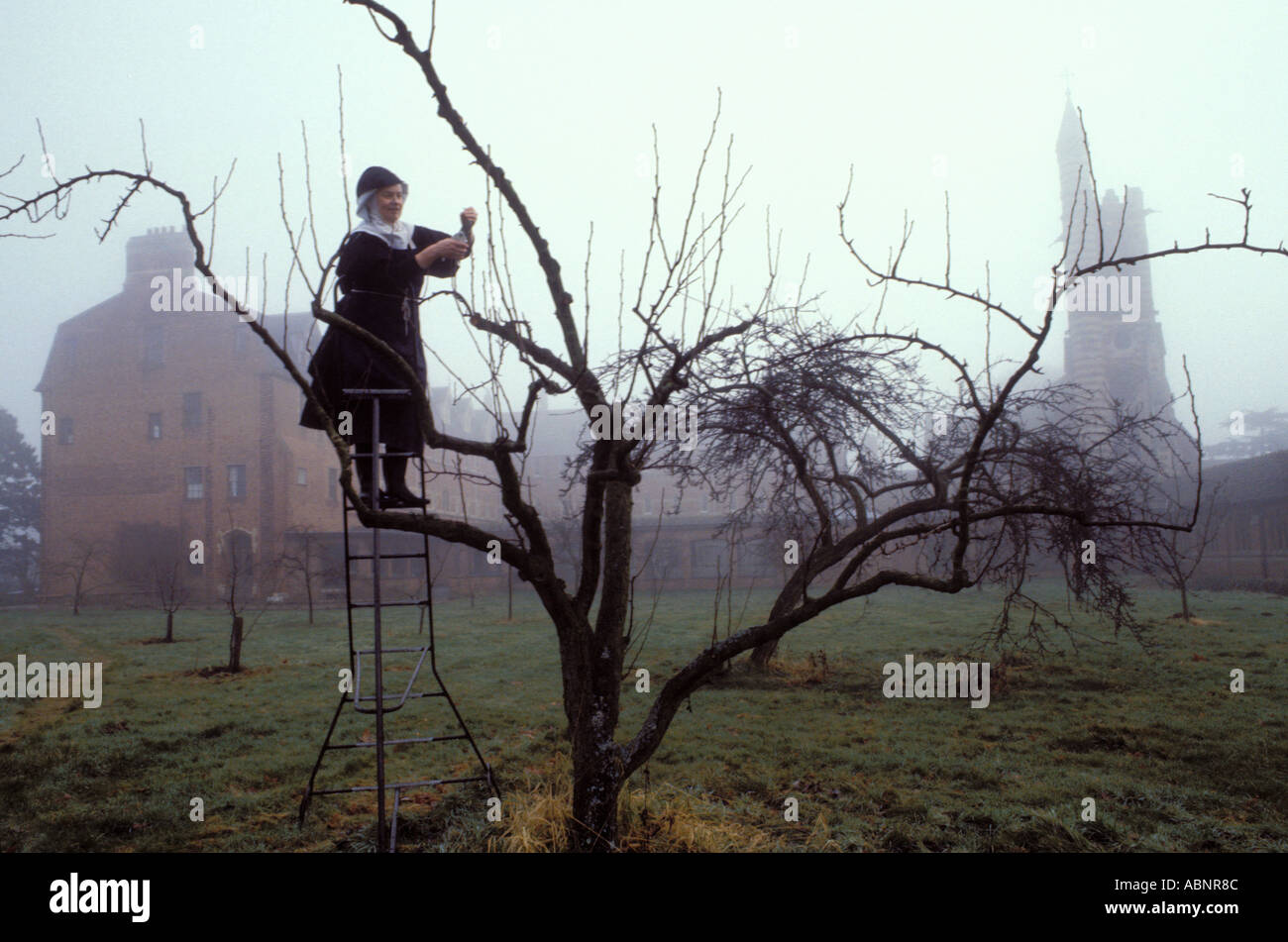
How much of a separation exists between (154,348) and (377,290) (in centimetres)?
4286

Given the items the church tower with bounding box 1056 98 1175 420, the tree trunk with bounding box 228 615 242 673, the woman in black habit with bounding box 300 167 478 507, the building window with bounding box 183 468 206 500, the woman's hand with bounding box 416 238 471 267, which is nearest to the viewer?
the woman's hand with bounding box 416 238 471 267

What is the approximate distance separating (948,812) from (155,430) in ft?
138

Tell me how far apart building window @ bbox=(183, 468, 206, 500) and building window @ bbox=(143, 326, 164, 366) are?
618 centimetres

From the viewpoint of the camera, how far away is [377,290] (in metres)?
4.23

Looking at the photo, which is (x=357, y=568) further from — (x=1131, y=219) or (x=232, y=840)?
(x=1131, y=219)

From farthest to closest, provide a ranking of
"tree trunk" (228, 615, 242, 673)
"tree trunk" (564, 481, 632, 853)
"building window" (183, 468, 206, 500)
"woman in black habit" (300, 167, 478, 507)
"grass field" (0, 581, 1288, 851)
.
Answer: "building window" (183, 468, 206, 500) < "tree trunk" (228, 615, 242, 673) < "grass field" (0, 581, 1288, 851) < "tree trunk" (564, 481, 632, 853) < "woman in black habit" (300, 167, 478, 507)

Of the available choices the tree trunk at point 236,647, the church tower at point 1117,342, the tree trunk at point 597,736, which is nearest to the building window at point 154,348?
the tree trunk at point 236,647

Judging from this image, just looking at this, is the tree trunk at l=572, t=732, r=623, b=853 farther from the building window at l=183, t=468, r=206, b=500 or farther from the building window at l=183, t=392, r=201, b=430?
the building window at l=183, t=392, r=201, b=430

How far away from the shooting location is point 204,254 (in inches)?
145

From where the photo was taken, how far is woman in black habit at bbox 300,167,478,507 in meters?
4.12

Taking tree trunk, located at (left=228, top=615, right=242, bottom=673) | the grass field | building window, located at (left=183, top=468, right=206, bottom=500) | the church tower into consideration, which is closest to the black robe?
the grass field

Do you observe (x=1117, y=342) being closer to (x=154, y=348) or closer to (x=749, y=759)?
(x=749, y=759)
